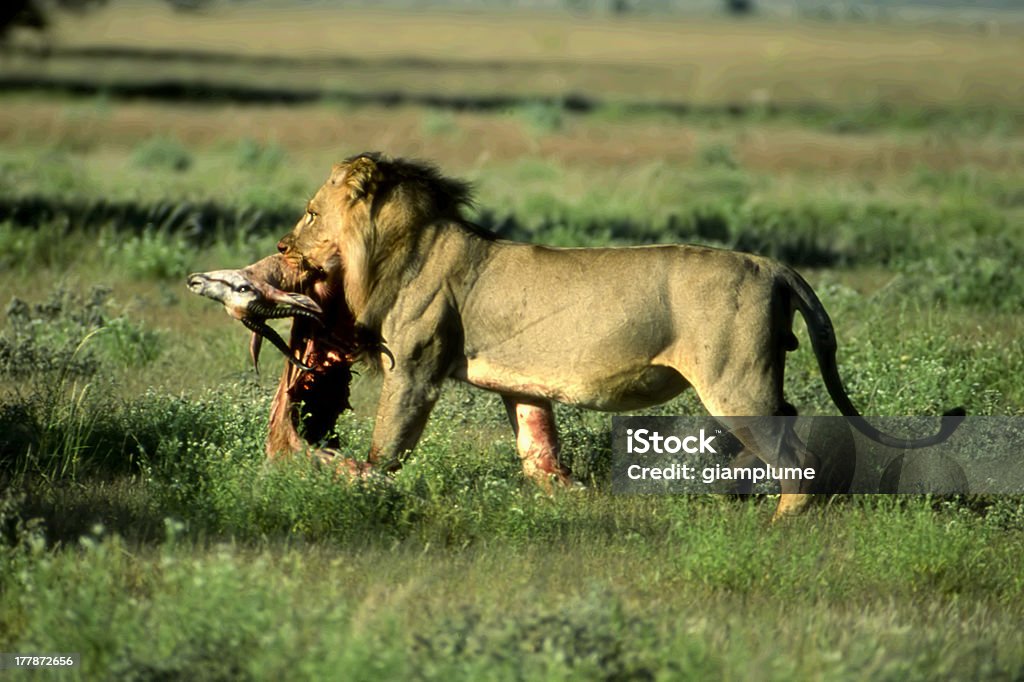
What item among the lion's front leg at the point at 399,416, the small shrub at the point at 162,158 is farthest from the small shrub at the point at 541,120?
the lion's front leg at the point at 399,416

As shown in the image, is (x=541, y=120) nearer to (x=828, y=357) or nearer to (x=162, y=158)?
(x=162, y=158)

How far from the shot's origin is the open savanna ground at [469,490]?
5.68m

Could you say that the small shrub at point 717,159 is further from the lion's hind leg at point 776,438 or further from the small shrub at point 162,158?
the lion's hind leg at point 776,438

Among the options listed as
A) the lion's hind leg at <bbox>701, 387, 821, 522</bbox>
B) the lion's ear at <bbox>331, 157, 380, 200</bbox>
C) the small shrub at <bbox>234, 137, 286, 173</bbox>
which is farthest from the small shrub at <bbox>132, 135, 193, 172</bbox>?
the lion's hind leg at <bbox>701, 387, 821, 522</bbox>

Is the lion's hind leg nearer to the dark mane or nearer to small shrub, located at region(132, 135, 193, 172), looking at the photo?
the dark mane

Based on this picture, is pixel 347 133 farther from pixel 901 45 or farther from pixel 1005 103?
pixel 901 45

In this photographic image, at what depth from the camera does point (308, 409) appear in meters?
8.28

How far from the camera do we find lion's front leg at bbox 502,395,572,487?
8.26 meters

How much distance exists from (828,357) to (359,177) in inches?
99.0

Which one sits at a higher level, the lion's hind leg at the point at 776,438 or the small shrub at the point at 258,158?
the lion's hind leg at the point at 776,438

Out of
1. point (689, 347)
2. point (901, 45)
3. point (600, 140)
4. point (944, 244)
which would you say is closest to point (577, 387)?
point (689, 347)

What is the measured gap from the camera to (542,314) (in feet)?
25.5

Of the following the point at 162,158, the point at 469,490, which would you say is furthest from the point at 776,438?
the point at 162,158

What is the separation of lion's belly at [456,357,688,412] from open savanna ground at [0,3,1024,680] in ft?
1.73
